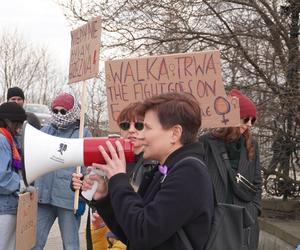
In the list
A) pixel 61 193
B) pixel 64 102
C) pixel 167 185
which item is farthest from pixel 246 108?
pixel 167 185

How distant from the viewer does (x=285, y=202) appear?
7.11 meters

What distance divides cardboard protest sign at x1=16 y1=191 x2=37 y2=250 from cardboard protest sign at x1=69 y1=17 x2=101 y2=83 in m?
1.07

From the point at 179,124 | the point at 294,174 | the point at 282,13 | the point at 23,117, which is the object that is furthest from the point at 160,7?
the point at 179,124

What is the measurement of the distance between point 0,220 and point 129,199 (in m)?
2.33

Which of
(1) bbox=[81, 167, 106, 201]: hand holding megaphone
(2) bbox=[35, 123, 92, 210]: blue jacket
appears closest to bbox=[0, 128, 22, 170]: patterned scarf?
(2) bbox=[35, 123, 92, 210]: blue jacket

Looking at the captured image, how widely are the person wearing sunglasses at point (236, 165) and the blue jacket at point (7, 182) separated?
1.43m

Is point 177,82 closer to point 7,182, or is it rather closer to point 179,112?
point 7,182

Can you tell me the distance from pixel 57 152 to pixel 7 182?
5.93ft

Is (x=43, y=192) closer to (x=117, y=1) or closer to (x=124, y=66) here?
(x=124, y=66)

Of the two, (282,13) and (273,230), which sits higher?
(282,13)

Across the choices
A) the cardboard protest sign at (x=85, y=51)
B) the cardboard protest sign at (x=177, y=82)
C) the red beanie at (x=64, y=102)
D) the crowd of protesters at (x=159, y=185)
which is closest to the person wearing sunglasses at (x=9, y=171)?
the red beanie at (x=64, y=102)

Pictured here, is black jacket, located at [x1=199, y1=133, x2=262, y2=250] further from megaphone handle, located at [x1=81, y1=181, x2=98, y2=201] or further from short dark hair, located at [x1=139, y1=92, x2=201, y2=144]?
short dark hair, located at [x1=139, y1=92, x2=201, y2=144]

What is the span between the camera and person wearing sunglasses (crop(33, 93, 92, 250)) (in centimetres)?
454

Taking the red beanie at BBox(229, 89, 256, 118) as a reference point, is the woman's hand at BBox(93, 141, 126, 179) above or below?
below
